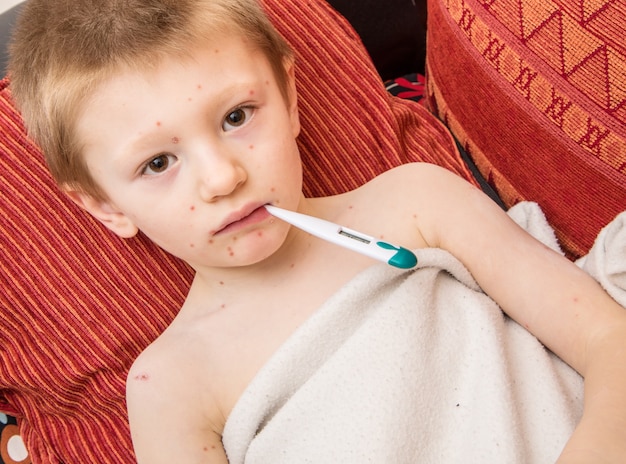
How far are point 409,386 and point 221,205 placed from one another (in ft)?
1.01

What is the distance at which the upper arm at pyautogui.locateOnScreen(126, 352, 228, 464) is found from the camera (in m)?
0.84

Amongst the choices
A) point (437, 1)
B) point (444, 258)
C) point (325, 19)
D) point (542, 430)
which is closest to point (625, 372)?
point (542, 430)

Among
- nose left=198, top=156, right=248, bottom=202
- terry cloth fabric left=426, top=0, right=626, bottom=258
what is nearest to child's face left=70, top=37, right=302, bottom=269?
nose left=198, top=156, right=248, bottom=202

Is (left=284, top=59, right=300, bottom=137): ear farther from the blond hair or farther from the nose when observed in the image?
the nose

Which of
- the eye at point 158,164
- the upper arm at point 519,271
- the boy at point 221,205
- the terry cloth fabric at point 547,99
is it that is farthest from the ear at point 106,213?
the terry cloth fabric at point 547,99

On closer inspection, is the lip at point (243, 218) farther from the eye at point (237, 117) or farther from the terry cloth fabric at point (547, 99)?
the terry cloth fabric at point (547, 99)

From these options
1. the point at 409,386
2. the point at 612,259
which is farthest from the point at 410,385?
the point at 612,259

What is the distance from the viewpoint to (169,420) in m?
0.85

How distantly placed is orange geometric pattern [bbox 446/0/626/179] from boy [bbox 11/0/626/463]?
0.47ft

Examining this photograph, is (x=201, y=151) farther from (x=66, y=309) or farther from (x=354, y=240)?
(x=66, y=309)

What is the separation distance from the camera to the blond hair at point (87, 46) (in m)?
0.76

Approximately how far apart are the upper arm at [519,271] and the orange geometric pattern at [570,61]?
0.45 ft

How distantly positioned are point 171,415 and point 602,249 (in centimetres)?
58

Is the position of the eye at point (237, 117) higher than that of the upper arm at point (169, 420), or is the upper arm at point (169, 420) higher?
the eye at point (237, 117)
